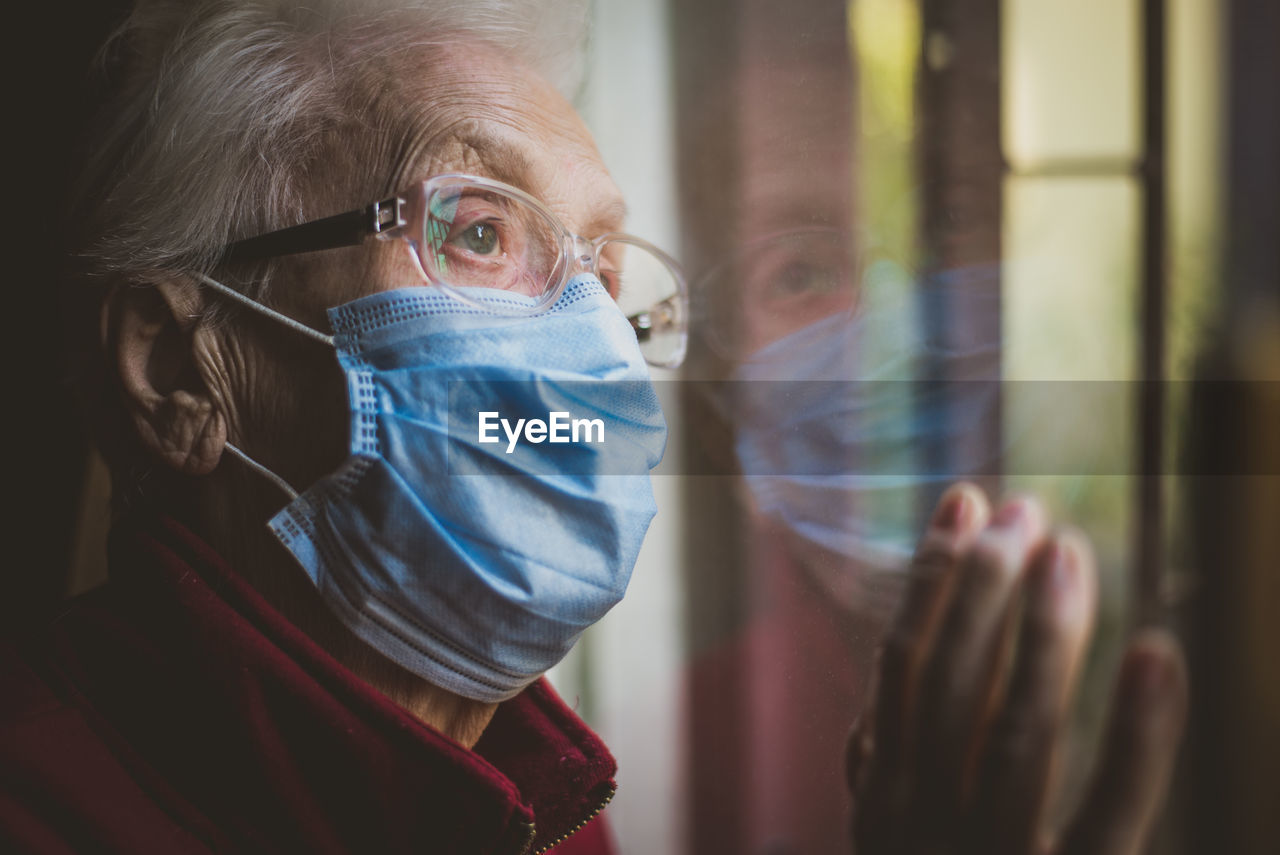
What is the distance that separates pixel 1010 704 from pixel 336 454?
65cm

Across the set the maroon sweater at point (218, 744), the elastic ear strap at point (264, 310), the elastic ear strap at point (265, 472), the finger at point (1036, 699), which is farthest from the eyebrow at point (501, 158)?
the finger at point (1036, 699)

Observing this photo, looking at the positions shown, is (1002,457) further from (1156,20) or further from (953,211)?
(1156,20)

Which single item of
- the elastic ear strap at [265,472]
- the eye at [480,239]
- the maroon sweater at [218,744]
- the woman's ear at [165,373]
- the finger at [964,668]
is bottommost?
the maroon sweater at [218,744]

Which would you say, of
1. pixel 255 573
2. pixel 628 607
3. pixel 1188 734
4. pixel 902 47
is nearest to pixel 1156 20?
pixel 902 47

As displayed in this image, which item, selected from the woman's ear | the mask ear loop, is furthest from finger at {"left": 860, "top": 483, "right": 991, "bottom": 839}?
the woman's ear

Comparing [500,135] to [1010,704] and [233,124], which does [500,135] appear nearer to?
[233,124]

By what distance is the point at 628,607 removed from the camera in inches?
61.5

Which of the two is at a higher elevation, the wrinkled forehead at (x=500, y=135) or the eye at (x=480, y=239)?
the wrinkled forehead at (x=500, y=135)

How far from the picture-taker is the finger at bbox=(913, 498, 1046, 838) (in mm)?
535

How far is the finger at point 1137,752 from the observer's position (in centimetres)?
50

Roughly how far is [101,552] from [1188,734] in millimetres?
1451

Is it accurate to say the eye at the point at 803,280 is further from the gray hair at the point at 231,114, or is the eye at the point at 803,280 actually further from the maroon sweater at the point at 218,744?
the maroon sweater at the point at 218,744

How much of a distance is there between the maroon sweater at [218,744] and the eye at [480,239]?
43cm

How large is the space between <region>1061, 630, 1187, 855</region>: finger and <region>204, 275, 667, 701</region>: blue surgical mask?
45 centimetres
